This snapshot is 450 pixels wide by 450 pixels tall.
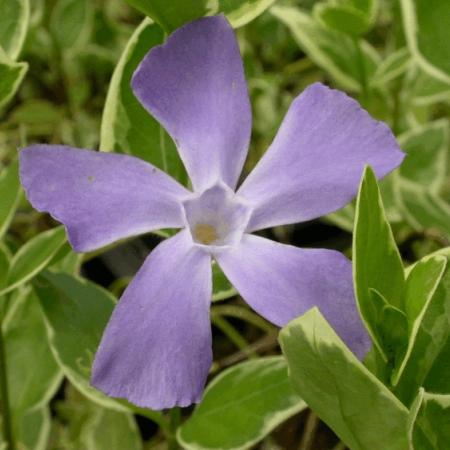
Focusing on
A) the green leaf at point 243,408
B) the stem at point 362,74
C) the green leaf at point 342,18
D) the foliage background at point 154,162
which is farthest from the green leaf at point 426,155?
the green leaf at point 243,408

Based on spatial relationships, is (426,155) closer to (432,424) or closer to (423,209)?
(423,209)

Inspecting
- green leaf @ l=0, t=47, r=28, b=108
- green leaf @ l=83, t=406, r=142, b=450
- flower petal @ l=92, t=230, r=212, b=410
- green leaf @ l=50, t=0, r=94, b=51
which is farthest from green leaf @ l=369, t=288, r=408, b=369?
green leaf @ l=50, t=0, r=94, b=51

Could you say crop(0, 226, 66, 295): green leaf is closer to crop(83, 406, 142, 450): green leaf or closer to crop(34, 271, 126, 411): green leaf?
crop(34, 271, 126, 411): green leaf

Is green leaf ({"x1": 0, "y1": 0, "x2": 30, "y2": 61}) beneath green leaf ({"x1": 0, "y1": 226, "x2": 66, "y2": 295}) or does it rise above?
above

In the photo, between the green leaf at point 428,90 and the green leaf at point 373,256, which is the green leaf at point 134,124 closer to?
the green leaf at point 373,256

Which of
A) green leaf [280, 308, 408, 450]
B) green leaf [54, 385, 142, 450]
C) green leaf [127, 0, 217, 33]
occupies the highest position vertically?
green leaf [127, 0, 217, 33]
